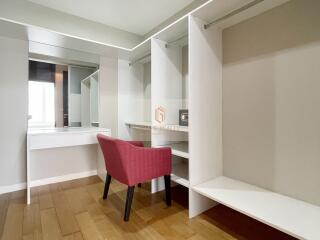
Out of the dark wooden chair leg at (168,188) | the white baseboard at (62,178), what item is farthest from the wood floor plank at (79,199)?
the dark wooden chair leg at (168,188)

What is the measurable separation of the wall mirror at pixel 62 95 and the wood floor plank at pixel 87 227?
1.40m

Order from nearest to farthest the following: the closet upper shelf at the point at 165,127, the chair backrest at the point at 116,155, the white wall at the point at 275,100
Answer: the white wall at the point at 275,100, the chair backrest at the point at 116,155, the closet upper shelf at the point at 165,127

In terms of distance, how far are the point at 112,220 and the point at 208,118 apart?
4.33 feet

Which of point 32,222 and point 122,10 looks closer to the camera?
point 32,222

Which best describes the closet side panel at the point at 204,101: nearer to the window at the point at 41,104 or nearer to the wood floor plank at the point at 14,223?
the wood floor plank at the point at 14,223

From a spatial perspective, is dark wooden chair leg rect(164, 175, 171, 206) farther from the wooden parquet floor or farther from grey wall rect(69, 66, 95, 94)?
grey wall rect(69, 66, 95, 94)

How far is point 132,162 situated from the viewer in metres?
1.69

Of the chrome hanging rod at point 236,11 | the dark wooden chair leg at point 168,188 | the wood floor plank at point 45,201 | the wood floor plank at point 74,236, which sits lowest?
the wood floor plank at point 74,236

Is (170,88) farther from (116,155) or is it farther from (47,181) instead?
(47,181)

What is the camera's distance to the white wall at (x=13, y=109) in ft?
7.29

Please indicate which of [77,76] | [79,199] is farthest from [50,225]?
[77,76]

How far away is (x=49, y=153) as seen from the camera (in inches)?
103

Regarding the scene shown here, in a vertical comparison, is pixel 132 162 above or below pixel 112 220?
above

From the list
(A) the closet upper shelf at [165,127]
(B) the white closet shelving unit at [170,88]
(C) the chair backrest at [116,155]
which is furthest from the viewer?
(B) the white closet shelving unit at [170,88]
